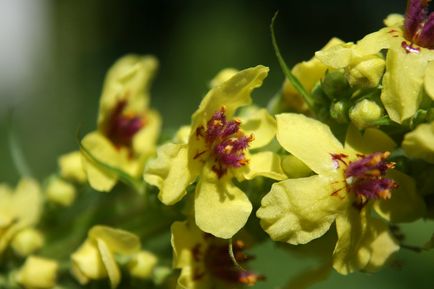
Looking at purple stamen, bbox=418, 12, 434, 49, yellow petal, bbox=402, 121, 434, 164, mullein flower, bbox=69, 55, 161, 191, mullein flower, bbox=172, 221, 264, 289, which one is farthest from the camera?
mullein flower, bbox=69, 55, 161, 191

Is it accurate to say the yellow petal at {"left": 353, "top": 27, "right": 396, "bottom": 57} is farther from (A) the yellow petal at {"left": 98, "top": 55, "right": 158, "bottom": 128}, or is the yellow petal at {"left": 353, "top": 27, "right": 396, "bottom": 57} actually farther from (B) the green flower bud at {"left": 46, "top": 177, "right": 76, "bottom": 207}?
(B) the green flower bud at {"left": 46, "top": 177, "right": 76, "bottom": 207}

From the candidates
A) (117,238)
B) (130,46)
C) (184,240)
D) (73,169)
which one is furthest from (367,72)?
(130,46)

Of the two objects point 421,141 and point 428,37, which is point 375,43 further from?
point 421,141

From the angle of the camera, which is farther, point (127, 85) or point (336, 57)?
point (127, 85)

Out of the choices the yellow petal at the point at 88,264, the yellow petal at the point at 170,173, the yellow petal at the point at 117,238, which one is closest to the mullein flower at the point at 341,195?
the yellow petal at the point at 170,173

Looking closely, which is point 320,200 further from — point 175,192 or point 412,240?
point 412,240

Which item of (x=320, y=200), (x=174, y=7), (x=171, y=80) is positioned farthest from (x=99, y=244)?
(x=174, y=7)

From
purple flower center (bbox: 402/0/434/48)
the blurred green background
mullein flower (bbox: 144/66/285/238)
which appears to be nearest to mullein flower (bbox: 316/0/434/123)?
purple flower center (bbox: 402/0/434/48)
